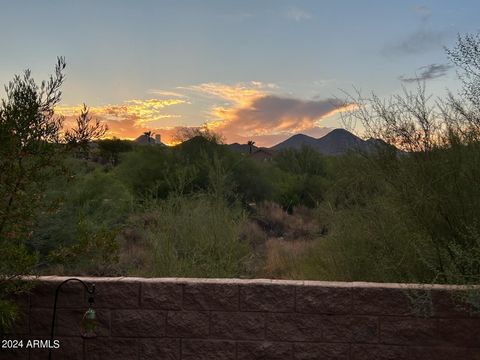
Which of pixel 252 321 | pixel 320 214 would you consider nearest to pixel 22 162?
pixel 252 321

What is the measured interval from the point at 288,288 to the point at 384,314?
0.90 m

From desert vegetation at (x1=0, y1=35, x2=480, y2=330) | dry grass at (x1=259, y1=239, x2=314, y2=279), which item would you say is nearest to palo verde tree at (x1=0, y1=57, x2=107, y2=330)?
desert vegetation at (x1=0, y1=35, x2=480, y2=330)

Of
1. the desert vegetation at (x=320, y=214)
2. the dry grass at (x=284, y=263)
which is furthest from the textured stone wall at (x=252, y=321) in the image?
the dry grass at (x=284, y=263)

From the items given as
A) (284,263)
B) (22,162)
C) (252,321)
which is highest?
(22,162)

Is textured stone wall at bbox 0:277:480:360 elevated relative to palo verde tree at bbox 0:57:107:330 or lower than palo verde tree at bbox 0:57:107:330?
lower

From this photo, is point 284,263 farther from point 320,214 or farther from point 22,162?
point 22,162

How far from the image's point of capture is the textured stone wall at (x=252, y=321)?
5383 mm

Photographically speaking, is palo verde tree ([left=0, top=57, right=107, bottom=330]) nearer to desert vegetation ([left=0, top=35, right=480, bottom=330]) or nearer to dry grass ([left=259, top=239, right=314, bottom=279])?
desert vegetation ([left=0, top=35, right=480, bottom=330])

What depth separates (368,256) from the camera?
27.3ft

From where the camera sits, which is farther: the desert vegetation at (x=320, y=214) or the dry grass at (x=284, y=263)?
the dry grass at (x=284, y=263)

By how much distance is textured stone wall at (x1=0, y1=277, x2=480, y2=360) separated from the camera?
538cm

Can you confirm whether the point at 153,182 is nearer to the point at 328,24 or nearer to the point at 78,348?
the point at 328,24

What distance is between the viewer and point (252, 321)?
218 inches

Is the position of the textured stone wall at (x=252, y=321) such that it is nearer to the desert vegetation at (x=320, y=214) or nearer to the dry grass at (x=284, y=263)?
the desert vegetation at (x=320, y=214)
